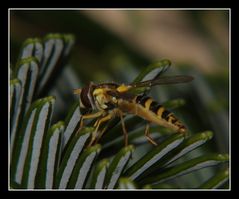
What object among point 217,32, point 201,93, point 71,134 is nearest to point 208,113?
point 201,93

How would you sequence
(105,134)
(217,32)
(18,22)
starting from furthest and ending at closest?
(217,32)
(18,22)
(105,134)

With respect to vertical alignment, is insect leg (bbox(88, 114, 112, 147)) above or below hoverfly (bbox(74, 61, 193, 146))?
below

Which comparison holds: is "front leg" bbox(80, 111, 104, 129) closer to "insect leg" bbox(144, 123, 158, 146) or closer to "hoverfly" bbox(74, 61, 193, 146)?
"hoverfly" bbox(74, 61, 193, 146)

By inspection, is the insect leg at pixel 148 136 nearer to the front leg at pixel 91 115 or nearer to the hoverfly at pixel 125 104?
the hoverfly at pixel 125 104

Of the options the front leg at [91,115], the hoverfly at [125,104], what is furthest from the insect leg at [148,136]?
the front leg at [91,115]

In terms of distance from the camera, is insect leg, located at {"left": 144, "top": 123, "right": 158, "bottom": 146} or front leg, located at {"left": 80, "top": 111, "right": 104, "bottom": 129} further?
insect leg, located at {"left": 144, "top": 123, "right": 158, "bottom": 146}

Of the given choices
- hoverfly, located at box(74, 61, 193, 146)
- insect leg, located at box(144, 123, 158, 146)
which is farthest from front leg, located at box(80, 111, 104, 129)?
insect leg, located at box(144, 123, 158, 146)

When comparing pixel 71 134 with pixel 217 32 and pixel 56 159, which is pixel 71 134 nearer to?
pixel 56 159

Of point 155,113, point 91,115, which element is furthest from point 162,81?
point 91,115
